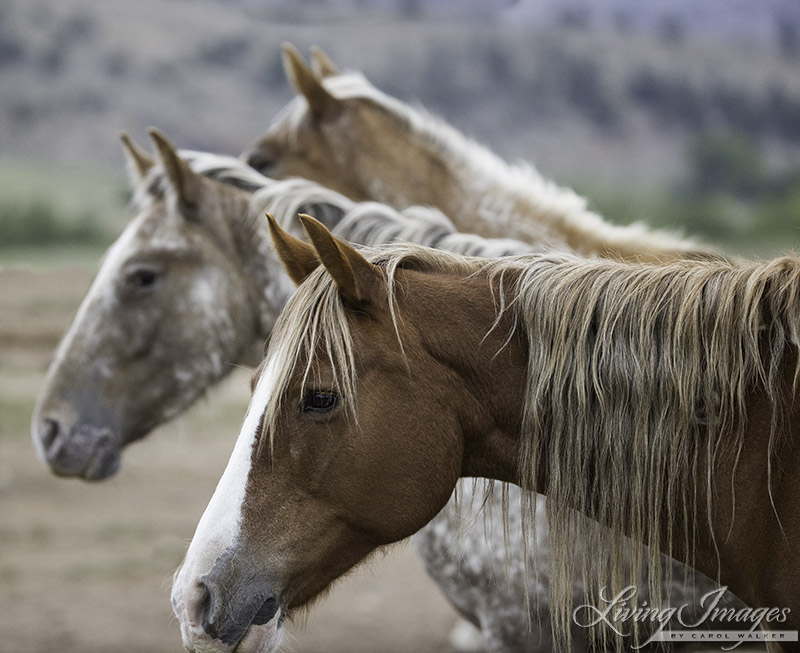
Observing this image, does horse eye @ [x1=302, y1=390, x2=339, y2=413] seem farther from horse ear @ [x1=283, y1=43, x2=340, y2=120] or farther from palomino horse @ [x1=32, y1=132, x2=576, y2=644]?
horse ear @ [x1=283, y1=43, x2=340, y2=120]

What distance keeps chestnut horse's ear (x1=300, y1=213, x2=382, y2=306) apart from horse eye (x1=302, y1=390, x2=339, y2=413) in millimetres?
215

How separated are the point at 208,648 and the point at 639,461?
103cm

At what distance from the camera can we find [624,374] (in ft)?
5.61

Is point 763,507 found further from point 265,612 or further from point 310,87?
point 310,87

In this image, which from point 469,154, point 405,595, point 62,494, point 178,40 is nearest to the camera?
point 469,154

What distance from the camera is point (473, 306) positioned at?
1.79 metres

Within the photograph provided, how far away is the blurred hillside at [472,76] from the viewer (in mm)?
25303

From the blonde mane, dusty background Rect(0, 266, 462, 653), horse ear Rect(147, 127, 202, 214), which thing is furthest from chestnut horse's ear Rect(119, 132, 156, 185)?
dusty background Rect(0, 266, 462, 653)

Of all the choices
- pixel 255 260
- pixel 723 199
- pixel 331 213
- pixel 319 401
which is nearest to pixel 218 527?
pixel 319 401

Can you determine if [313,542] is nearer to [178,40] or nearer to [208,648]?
[208,648]

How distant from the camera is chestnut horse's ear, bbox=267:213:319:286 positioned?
1872 millimetres

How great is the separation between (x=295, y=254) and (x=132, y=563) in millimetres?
5231

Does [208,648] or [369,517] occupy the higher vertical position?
[369,517]

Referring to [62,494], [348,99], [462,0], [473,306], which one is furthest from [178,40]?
[473,306]
